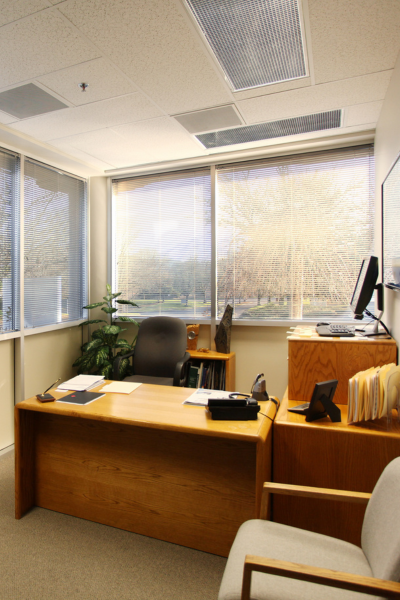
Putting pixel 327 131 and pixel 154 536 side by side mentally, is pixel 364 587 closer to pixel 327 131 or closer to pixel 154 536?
pixel 154 536

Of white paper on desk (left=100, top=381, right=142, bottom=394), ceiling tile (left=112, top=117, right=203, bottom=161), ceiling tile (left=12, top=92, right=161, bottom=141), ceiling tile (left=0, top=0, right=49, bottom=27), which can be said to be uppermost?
ceiling tile (left=112, top=117, right=203, bottom=161)

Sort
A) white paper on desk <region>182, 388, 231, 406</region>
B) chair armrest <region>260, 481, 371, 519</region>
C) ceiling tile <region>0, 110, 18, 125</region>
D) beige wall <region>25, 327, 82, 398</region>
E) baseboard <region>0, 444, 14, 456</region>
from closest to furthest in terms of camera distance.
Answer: chair armrest <region>260, 481, 371, 519</region> < white paper on desk <region>182, 388, 231, 406</region> < ceiling tile <region>0, 110, 18, 125</region> < baseboard <region>0, 444, 14, 456</region> < beige wall <region>25, 327, 82, 398</region>

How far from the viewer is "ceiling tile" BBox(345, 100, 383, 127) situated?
2748mm

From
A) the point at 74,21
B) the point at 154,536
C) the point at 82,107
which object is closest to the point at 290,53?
the point at 74,21

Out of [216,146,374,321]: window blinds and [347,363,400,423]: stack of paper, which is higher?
[216,146,374,321]: window blinds

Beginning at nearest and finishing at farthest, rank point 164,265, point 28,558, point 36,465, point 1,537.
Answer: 1. point 28,558
2. point 1,537
3. point 36,465
4. point 164,265

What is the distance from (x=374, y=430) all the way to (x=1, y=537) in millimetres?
2125

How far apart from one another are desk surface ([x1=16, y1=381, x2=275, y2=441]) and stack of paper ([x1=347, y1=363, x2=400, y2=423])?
0.45m

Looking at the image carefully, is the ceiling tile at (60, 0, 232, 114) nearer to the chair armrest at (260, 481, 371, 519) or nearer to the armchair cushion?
the chair armrest at (260, 481, 371, 519)

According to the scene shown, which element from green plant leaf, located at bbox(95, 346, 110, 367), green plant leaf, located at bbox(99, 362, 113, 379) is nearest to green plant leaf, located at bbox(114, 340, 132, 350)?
green plant leaf, located at bbox(95, 346, 110, 367)

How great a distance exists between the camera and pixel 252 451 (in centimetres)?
185

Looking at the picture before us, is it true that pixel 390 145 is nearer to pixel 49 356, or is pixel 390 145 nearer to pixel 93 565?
pixel 93 565

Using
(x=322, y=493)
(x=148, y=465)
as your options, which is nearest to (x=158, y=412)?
(x=148, y=465)

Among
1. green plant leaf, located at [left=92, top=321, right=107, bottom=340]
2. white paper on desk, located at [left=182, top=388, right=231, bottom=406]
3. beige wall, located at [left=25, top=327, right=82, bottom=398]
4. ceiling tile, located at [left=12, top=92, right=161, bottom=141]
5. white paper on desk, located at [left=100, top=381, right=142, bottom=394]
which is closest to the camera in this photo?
white paper on desk, located at [left=182, top=388, right=231, bottom=406]
